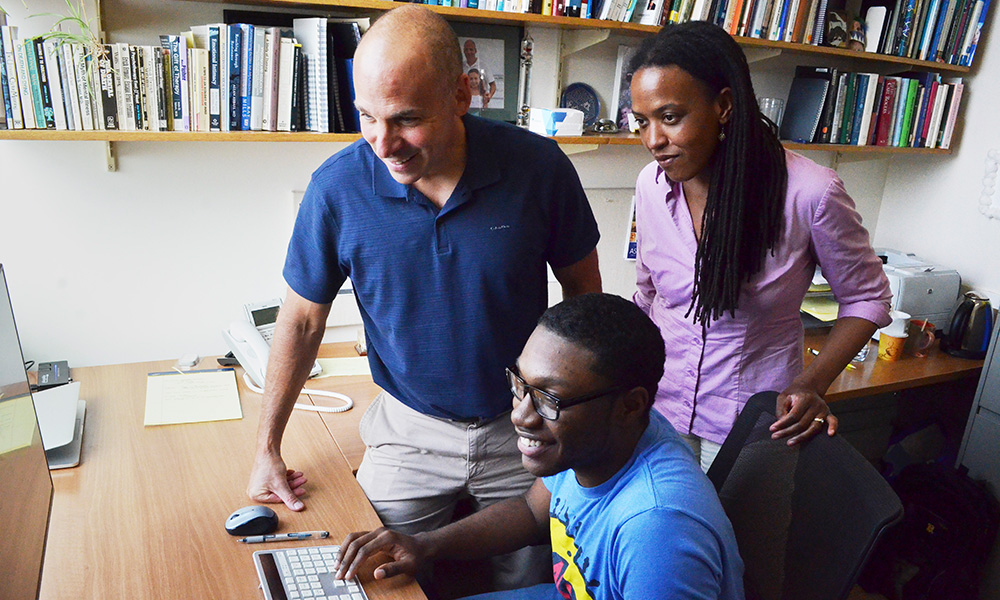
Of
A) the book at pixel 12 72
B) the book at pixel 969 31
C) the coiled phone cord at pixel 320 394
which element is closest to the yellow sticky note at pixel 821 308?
the book at pixel 969 31

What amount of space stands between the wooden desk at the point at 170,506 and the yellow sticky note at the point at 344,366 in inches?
12.1

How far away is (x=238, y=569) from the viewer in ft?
3.92

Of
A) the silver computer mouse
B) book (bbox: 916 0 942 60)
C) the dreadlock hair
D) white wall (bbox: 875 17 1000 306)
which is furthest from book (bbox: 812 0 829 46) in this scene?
the silver computer mouse

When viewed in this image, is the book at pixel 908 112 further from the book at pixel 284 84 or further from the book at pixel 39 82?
the book at pixel 39 82

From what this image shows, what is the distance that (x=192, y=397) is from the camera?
1.88 meters

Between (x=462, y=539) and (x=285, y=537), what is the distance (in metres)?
0.31

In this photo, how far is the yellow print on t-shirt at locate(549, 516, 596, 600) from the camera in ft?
3.67

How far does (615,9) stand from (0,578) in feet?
7.01

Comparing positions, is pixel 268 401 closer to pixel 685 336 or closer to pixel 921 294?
pixel 685 336


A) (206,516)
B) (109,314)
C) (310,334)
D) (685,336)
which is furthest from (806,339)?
(109,314)

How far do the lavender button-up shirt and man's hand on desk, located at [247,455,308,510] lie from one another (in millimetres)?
866

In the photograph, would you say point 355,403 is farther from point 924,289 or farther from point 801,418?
point 924,289

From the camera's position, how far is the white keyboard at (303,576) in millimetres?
1122

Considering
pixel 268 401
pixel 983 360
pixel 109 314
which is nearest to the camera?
pixel 268 401
